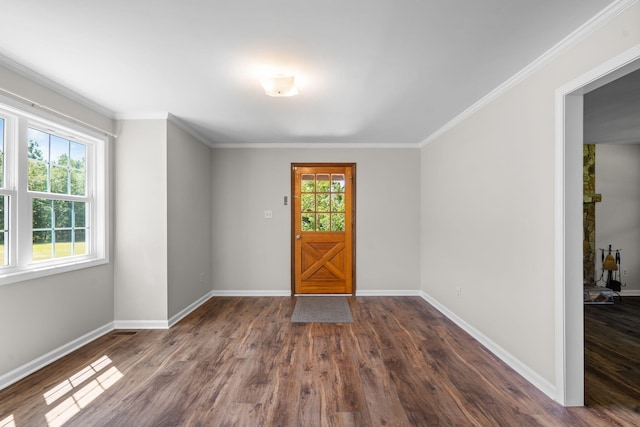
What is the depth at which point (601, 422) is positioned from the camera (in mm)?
1841

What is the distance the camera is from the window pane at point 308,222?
4910 millimetres

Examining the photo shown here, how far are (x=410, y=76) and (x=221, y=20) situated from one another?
1487 millimetres

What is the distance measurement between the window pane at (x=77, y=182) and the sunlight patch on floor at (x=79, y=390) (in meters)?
1.62

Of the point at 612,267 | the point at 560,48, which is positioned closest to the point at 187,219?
the point at 560,48

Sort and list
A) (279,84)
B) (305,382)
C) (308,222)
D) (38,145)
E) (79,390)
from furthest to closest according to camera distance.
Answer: (308,222)
(38,145)
(279,84)
(305,382)
(79,390)

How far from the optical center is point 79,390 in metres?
2.19

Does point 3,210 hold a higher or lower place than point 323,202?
lower

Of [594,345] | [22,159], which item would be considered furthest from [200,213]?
[594,345]

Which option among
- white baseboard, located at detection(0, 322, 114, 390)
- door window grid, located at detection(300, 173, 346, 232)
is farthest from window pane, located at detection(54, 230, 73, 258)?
door window grid, located at detection(300, 173, 346, 232)

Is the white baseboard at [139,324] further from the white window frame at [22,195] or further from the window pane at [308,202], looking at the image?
the window pane at [308,202]

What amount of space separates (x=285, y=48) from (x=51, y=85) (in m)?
2.10

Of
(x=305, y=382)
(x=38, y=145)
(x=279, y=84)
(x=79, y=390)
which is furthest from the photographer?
(x=38, y=145)

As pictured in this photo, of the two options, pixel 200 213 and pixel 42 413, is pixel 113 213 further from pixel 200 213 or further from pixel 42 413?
pixel 42 413

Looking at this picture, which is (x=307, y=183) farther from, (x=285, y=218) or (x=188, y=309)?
(x=188, y=309)
